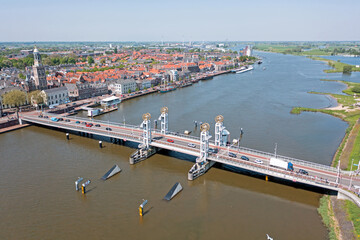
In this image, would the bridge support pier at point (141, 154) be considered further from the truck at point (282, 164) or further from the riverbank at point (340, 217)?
the riverbank at point (340, 217)

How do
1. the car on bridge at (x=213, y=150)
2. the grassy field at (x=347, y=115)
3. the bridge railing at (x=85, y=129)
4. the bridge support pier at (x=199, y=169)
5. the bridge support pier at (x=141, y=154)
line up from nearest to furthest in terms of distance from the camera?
the bridge support pier at (x=199, y=169)
the car on bridge at (x=213, y=150)
the grassy field at (x=347, y=115)
the bridge support pier at (x=141, y=154)
the bridge railing at (x=85, y=129)

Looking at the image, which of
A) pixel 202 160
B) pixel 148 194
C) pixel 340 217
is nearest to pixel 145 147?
pixel 202 160

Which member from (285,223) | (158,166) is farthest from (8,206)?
(285,223)

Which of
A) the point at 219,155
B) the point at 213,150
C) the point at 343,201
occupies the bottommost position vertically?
the point at 343,201

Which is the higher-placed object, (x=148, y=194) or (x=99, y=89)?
(x=99, y=89)

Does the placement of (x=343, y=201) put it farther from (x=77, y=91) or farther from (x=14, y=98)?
(x=77, y=91)

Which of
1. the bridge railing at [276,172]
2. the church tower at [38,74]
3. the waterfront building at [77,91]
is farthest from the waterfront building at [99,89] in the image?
the bridge railing at [276,172]

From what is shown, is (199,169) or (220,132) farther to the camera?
(220,132)
